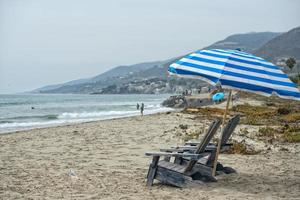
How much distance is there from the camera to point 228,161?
9070 millimetres

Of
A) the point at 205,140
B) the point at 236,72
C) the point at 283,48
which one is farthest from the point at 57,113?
the point at 283,48

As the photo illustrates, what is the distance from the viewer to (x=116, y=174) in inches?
303

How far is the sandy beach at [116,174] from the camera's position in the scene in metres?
6.26

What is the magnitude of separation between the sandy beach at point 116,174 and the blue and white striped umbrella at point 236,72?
5.37 ft

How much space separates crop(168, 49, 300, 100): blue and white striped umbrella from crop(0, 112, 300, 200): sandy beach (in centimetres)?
164

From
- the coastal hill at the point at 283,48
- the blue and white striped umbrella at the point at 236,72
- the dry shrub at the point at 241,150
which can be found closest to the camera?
the blue and white striped umbrella at the point at 236,72

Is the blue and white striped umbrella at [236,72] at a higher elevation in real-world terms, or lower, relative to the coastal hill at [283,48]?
lower

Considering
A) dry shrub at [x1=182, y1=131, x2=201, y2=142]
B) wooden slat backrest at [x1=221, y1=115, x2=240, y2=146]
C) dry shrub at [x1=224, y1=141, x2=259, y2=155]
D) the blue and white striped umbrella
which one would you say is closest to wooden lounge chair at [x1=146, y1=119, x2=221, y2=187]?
wooden slat backrest at [x1=221, y1=115, x2=240, y2=146]

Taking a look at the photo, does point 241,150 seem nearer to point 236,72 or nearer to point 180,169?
point 180,169

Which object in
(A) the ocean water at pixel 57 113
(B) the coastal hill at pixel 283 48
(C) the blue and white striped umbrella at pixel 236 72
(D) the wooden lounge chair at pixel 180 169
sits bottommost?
(A) the ocean water at pixel 57 113

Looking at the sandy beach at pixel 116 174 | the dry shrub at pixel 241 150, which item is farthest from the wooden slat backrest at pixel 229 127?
the dry shrub at pixel 241 150

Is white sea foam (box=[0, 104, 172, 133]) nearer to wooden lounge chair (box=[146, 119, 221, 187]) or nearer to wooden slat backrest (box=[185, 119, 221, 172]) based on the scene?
wooden lounge chair (box=[146, 119, 221, 187])

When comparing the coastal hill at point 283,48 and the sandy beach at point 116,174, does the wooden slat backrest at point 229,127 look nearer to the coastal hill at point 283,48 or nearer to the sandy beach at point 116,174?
the sandy beach at point 116,174

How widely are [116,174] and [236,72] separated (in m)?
3.13
